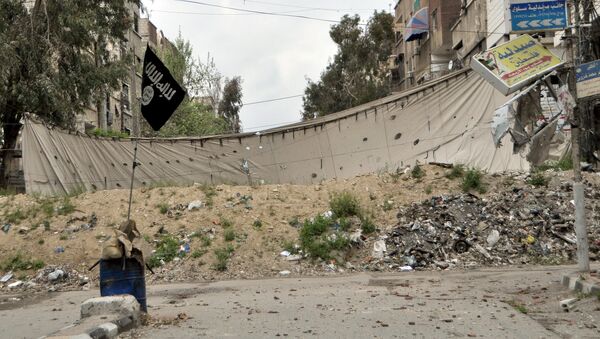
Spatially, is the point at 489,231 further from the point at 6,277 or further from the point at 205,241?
the point at 6,277

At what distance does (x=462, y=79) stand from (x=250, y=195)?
24.3ft

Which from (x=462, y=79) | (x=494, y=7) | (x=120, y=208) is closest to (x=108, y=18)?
(x=120, y=208)

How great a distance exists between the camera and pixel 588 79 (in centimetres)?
Answer: 972

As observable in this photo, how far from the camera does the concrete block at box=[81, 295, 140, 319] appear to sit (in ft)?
23.2

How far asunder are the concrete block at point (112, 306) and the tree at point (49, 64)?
1414 cm

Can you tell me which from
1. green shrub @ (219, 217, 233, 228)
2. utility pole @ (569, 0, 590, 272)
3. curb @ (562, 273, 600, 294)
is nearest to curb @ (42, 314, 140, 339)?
curb @ (562, 273, 600, 294)

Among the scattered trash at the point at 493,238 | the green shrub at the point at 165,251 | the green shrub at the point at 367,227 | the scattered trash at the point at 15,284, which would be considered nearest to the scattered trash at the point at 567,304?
the scattered trash at the point at 493,238

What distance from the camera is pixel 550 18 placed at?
33.3 ft

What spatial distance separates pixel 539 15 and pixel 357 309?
6.00 meters

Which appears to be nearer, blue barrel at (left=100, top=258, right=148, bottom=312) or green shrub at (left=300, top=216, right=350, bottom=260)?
blue barrel at (left=100, top=258, right=148, bottom=312)

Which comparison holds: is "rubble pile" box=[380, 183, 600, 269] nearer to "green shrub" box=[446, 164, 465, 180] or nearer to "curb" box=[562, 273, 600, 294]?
"green shrub" box=[446, 164, 465, 180]

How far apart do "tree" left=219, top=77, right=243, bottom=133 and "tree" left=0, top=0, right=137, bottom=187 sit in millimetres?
Result: 34583

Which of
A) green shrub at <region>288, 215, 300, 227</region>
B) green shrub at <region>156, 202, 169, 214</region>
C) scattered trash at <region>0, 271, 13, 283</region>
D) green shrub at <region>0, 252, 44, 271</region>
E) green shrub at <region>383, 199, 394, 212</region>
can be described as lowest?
scattered trash at <region>0, 271, 13, 283</region>

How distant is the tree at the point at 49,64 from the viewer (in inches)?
780
